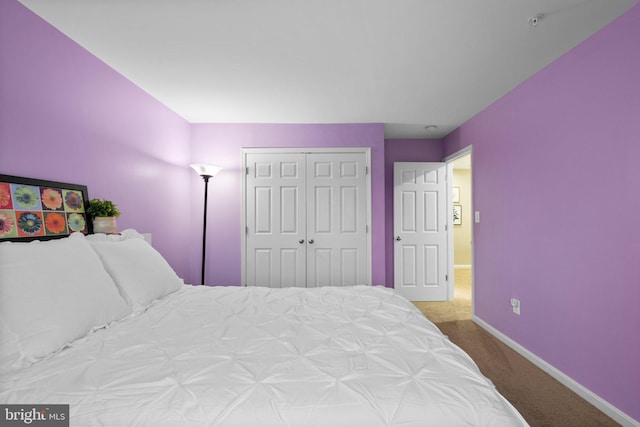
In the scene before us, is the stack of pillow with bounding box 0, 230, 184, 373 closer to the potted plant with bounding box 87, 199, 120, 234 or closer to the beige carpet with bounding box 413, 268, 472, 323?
the potted plant with bounding box 87, 199, 120, 234

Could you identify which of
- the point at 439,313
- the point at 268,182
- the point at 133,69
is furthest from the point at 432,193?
the point at 133,69

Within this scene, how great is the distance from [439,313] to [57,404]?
3.71 metres

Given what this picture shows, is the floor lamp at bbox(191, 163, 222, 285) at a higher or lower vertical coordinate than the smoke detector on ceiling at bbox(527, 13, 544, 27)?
lower

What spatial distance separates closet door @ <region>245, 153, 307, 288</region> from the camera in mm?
3521

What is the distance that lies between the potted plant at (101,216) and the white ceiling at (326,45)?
3.80 feet

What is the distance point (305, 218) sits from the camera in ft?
11.6

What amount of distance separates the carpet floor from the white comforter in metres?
1.22

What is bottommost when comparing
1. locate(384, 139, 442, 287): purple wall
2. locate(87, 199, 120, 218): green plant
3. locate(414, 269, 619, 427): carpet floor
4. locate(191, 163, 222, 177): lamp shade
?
locate(414, 269, 619, 427): carpet floor

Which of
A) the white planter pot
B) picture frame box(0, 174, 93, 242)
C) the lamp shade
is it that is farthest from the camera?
the lamp shade

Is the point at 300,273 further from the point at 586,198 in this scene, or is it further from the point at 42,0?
the point at 42,0

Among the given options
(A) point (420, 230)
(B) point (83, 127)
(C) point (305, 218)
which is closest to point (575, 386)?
(A) point (420, 230)

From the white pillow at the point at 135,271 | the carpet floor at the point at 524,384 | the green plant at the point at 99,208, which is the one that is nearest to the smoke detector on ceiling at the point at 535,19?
the carpet floor at the point at 524,384

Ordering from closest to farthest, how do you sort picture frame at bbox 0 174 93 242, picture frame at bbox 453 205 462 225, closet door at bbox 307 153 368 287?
picture frame at bbox 0 174 93 242
closet door at bbox 307 153 368 287
picture frame at bbox 453 205 462 225

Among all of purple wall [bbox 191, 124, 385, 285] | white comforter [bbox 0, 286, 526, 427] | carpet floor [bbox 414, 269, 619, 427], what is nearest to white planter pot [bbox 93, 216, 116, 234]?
white comforter [bbox 0, 286, 526, 427]
